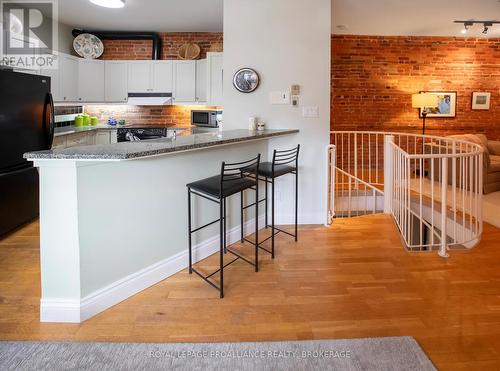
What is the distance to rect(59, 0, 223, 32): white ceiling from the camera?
507 centimetres

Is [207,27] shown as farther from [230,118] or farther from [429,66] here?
[429,66]

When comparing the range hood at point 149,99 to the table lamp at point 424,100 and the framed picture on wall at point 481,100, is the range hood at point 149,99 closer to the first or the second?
the table lamp at point 424,100

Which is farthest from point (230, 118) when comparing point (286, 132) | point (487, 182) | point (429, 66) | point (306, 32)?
point (429, 66)

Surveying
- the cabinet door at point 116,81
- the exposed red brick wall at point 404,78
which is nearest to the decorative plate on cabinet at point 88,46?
the cabinet door at point 116,81

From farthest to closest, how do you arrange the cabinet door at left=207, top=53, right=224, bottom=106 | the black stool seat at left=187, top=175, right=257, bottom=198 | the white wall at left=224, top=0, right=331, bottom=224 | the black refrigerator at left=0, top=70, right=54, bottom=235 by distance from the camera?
the cabinet door at left=207, top=53, right=224, bottom=106, the white wall at left=224, top=0, right=331, bottom=224, the black refrigerator at left=0, top=70, right=54, bottom=235, the black stool seat at left=187, top=175, right=257, bottom=198

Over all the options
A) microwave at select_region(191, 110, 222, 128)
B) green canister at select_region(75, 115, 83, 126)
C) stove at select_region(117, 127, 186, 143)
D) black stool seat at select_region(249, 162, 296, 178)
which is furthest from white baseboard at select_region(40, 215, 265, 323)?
green canister at select_region(75, 115, 83, 126)

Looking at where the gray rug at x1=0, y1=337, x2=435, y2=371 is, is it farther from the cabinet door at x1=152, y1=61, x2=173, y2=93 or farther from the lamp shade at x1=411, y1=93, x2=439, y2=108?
the lamp shade at x1=411, y1=93, x2=439, y2=108

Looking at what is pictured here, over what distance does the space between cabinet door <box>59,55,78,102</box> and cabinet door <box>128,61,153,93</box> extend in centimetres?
83

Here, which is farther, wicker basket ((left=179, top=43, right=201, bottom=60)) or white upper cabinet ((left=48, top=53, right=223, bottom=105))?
wicker basket ((left=179, top=43, right=201, bottom=60))

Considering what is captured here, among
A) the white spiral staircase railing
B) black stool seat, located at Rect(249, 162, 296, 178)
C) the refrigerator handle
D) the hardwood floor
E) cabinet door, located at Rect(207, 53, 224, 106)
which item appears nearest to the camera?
the hardwood floor

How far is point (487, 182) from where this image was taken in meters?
5.50

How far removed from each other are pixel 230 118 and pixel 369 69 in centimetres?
409

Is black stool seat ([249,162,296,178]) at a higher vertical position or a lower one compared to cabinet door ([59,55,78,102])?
lower

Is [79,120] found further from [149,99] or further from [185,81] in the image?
[185,81]
